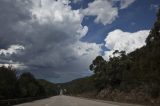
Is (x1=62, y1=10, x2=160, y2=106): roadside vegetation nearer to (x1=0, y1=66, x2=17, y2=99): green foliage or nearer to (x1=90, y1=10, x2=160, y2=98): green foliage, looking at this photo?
(x1=90, y1=10, x2=160, y2=98): green foliage

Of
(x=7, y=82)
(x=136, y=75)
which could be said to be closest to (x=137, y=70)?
(x=136, y=75)

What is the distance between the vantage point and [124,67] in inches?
3337

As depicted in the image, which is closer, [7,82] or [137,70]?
[137,70]

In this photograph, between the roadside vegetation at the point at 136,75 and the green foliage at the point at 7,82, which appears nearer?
the roadside vegetation at the point at 136,75

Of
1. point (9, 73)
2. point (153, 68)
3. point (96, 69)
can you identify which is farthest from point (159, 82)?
point (96, 69)

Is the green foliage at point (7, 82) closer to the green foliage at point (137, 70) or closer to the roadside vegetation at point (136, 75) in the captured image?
the roadside vegetation at point (136, 75)

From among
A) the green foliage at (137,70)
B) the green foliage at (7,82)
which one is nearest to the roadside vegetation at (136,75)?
the green foliage at (137,70)

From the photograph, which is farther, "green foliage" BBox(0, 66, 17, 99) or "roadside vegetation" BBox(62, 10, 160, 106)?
"green foliage" BBox(0, 66, 17, 99)

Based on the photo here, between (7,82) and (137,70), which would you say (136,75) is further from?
(7,82)

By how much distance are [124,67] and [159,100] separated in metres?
43.9

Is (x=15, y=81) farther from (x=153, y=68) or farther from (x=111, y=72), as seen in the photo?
(x=153, y=68)

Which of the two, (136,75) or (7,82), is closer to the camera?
(136,75)

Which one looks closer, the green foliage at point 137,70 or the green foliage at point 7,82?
the green foliage at point 137,70

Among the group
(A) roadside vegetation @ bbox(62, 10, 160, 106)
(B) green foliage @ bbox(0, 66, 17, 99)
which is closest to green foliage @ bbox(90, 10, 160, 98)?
(A) roadside vegetation @ bbox(62, 10, 160, 106)
